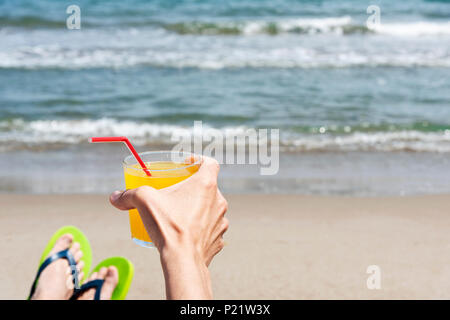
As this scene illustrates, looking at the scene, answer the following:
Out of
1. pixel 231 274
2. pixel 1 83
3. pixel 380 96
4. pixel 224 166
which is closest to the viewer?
pixel 231 274

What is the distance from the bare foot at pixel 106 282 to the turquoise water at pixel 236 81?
1.52 metres

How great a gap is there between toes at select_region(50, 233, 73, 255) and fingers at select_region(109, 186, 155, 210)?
143 centimetres

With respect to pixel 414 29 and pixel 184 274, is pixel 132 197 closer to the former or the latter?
pixel 184 274

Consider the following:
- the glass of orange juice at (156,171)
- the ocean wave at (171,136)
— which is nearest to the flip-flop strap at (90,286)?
the glass of orange juice at (156,171)

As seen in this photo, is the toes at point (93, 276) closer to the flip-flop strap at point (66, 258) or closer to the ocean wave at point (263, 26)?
the flip-flop strap at point (66, 258)

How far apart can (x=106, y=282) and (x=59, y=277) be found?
27cm

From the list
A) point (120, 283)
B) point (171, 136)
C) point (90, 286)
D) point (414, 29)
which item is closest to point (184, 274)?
point (120, 283)

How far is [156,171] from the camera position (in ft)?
6.34

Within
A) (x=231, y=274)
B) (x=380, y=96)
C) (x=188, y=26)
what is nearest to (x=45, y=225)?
(x=231, y=274)

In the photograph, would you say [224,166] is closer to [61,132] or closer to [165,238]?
[61,132]

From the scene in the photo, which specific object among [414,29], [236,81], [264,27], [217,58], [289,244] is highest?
[264,27]

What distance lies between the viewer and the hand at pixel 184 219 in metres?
1.57
